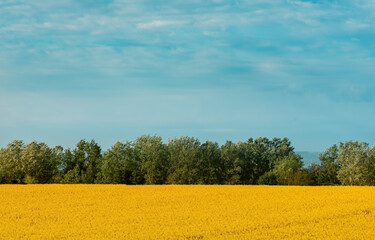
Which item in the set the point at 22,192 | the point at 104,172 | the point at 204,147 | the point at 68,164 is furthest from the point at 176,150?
the point at 22,192

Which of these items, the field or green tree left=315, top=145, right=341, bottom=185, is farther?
green tree left=315, top=145, right=341, bottom=185

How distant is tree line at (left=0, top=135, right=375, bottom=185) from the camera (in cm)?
6366

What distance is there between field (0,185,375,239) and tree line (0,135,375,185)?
72.0ft

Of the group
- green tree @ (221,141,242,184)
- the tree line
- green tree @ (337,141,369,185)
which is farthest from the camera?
green tree @ (221,141,242,184)

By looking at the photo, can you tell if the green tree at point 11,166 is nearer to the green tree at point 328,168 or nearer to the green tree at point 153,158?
the green tree at point 153,158

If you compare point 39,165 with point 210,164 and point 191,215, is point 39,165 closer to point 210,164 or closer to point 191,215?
point 210,164

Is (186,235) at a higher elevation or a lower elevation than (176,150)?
lower

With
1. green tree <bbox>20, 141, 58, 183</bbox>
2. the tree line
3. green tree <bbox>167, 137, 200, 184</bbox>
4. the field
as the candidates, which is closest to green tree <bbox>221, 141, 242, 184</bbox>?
the tree line

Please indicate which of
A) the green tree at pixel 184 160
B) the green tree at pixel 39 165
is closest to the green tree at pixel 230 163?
the green tree at pixel 184 160

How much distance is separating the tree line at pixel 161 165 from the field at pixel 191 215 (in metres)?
21.9

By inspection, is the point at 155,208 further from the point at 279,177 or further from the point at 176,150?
the point at 176,150

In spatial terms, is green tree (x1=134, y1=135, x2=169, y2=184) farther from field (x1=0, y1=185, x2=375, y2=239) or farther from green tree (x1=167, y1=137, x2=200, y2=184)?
field (x1=0, y1=185, x2=375, y2=239)

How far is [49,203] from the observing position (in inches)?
1339

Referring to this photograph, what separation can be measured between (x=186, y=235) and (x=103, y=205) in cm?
1391
